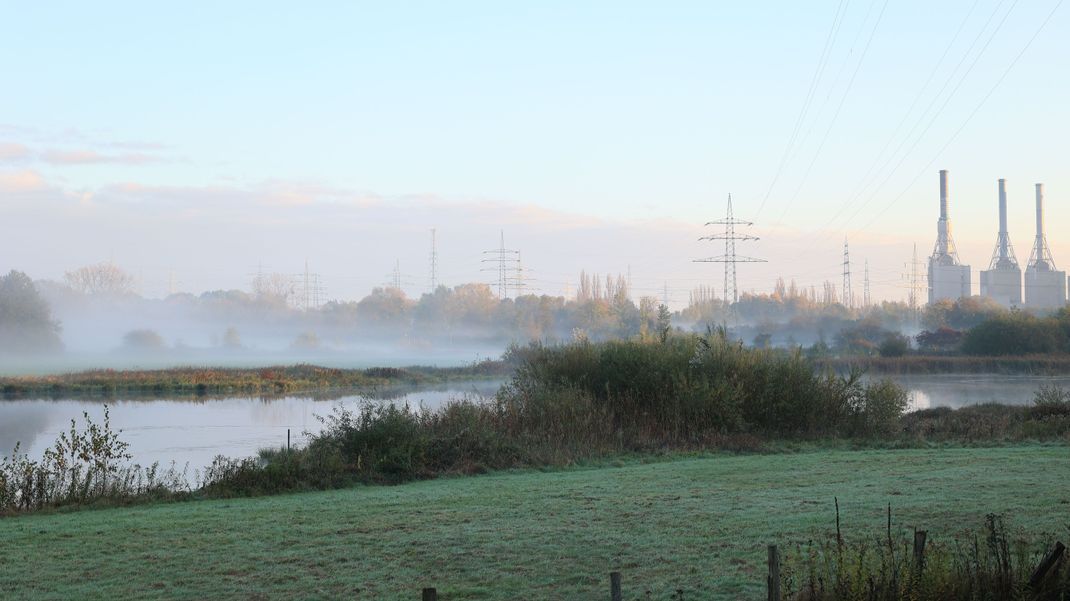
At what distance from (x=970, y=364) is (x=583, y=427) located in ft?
148

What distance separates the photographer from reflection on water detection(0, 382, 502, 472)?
76.7ft

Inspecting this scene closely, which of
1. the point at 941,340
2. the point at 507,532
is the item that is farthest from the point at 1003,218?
the point at 507,532

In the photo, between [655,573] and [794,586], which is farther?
[655,573]

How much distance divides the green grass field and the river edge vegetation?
1.58 meters

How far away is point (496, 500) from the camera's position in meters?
12.2

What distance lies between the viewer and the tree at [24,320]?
3376 inches

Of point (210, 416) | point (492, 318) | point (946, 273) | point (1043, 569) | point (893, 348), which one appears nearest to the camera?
point (1043, 569)

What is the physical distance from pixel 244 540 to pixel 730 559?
4.81 metres

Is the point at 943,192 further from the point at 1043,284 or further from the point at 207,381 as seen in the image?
the point at 207,381

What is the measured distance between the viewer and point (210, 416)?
1346 inches

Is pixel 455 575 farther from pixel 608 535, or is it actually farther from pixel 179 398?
pixel 179 398

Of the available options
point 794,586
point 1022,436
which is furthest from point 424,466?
point 1022,436

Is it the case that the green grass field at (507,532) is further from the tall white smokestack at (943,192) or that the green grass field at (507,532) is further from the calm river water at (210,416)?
the tall white smokestack at (943,192)

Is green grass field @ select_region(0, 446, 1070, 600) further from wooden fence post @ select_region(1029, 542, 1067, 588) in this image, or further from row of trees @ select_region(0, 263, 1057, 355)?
row of trees @ select_region(0, 263, 1057, 355)
